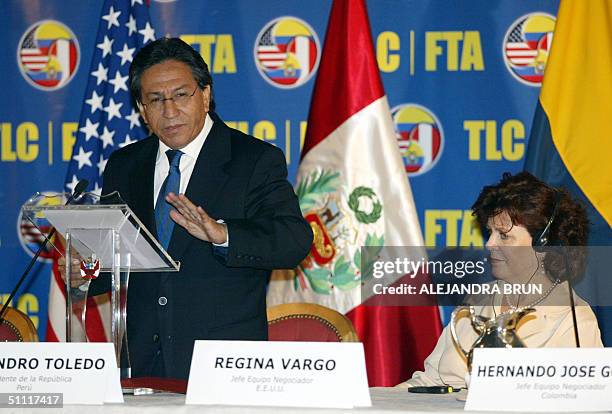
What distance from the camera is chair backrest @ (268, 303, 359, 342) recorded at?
314cm

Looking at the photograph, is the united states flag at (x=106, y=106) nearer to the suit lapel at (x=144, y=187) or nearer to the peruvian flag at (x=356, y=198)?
the peruvian flag at (x=356, y=198)

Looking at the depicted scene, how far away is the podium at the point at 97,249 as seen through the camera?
2.23 m

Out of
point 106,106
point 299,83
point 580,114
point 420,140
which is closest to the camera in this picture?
point 580,114

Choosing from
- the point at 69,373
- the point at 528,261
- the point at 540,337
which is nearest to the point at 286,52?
the point at 528,261

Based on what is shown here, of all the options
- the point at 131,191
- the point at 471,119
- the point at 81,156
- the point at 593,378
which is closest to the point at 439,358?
the point at 593,378

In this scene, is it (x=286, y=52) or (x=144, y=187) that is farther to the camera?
(x=286, y=52)

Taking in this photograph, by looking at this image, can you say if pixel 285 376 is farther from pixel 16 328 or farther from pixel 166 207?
pixel 16 328

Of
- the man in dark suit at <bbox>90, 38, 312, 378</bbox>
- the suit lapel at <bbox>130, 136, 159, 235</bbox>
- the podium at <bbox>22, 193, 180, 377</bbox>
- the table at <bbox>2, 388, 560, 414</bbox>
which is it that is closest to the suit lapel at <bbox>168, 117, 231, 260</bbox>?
the man in dark suit at <bbox>90, 38, 312, 378</bbox>

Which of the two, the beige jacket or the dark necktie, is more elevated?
the dark necktie

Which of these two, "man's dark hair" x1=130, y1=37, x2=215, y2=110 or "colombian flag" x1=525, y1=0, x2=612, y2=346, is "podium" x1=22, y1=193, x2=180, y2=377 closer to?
"man's dark hair" x1=130, y1=37, x2=215, y2=110

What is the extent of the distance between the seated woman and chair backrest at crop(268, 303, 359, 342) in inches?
15.1

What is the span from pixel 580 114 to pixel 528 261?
5.05 feet

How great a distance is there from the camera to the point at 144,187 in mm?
2934

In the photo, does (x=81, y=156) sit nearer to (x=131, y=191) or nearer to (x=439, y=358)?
(x=131, y=191)
